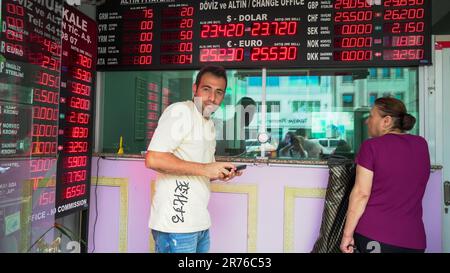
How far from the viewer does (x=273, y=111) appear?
3.09 m

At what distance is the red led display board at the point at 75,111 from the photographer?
245 centimetres

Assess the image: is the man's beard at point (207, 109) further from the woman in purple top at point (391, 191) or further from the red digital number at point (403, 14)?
the red digital number at point (403, 14)

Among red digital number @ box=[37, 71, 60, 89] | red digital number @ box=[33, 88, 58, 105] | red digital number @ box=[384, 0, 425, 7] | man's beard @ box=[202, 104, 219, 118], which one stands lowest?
man's beard @ box=[202, 104, 219, 118]

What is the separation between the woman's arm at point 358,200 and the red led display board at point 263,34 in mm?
1219

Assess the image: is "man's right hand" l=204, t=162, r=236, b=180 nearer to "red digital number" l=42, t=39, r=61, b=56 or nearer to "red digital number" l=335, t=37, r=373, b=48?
"red digital number" l=42, t=39, r=61, b=56

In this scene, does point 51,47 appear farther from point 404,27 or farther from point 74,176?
point 404,27

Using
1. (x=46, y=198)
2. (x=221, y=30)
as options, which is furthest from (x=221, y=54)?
(x=46, y=198)

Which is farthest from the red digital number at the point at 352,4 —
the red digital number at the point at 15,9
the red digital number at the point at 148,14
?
the red digital number at the point at 15,9

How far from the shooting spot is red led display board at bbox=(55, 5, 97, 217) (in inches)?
96.3

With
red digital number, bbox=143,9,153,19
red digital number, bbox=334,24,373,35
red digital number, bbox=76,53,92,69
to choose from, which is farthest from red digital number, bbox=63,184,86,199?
red digital number, bbox=334,24,373,35

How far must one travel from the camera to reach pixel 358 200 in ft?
5.57

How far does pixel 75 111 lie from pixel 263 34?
4.61ft

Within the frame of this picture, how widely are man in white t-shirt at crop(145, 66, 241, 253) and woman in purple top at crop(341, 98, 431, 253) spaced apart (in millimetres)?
626
